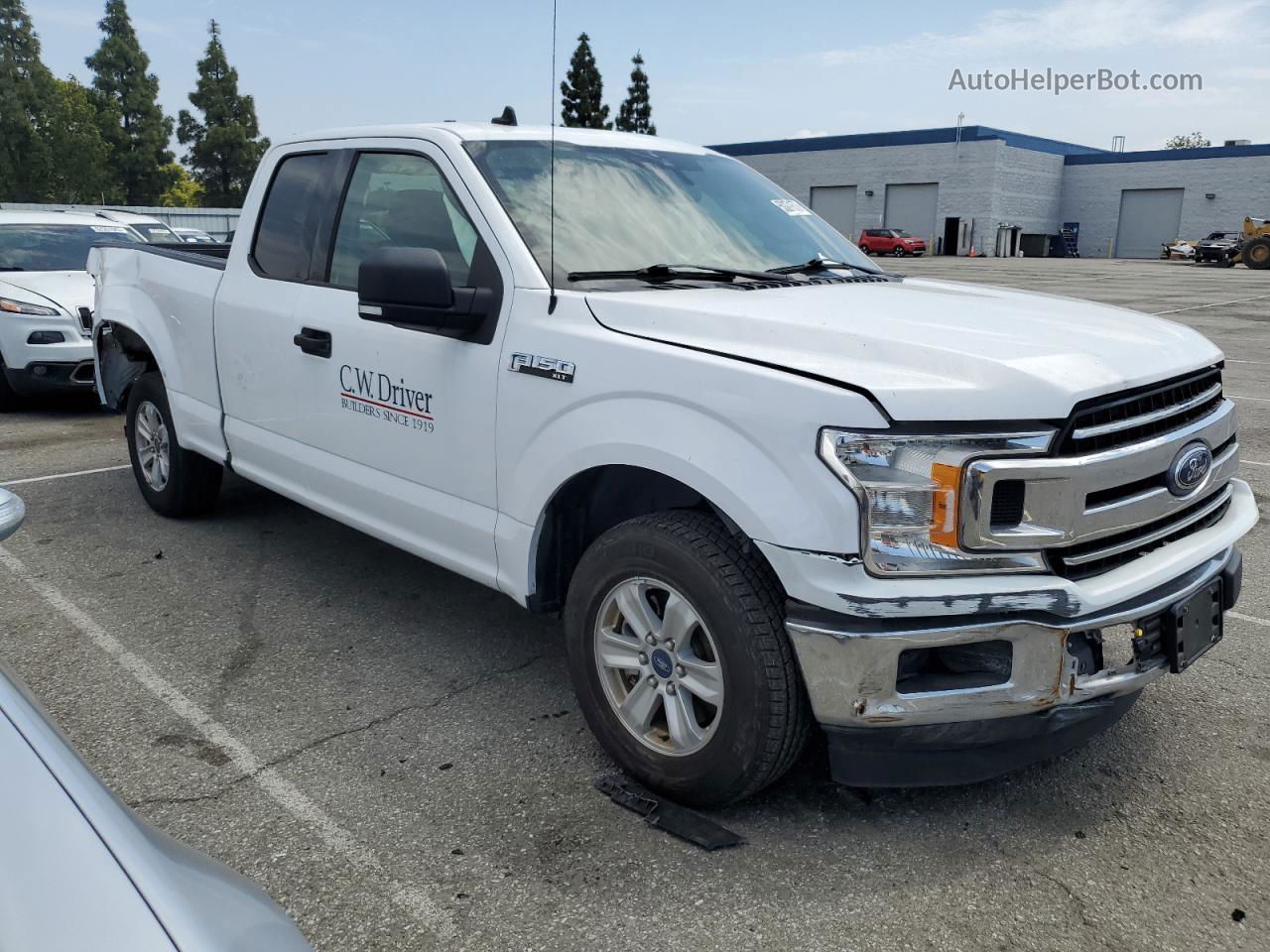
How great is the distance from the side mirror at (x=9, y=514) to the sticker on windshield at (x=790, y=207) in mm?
3001

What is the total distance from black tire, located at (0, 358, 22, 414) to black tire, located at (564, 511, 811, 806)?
7987 mm

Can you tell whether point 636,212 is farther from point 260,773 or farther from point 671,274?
point 260,773

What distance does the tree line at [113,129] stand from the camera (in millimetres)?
54750

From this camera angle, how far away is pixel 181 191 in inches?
3130

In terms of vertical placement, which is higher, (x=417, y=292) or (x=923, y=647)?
(x=417, y=292)

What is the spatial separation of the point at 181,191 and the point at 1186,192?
2666 inches

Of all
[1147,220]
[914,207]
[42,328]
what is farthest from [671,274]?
[1147,220]

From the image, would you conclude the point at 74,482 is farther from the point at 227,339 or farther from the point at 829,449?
the point at 829,449

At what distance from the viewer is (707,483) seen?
2.66m

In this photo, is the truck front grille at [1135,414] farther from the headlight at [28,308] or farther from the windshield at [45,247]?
the windshield at [45,247]

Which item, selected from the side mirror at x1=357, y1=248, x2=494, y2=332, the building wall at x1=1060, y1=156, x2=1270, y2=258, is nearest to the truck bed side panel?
the side mirror at x1=357, y1=248, x2=494, y2=332

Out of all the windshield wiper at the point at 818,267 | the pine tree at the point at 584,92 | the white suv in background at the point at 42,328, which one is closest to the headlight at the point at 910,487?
the windshield wiper at the point at 818,267

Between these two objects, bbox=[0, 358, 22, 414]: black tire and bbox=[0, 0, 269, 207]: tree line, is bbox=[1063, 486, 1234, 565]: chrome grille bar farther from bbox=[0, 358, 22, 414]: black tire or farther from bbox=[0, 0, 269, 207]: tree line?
bbox=[0, 0, 269, 207]: tree line

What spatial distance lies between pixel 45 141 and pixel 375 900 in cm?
6289
